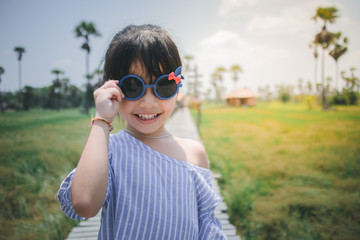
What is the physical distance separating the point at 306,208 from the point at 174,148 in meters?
3.77

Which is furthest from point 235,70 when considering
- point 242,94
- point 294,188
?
point 294,188

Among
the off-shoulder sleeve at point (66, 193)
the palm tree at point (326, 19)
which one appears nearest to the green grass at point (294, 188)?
the off-shoulder sleeve at point (66, 193)

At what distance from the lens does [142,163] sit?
3.51 feet

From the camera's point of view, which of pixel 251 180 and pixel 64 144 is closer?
pixel 251 180

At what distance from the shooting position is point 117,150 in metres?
1.08

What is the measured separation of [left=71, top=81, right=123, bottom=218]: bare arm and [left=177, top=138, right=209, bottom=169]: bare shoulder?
0.59 metres

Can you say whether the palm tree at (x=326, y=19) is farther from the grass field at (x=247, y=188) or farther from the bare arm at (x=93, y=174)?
the bare arm at (x=93, y=174)

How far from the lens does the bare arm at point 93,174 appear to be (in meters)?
0.81

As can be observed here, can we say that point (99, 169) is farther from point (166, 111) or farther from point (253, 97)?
point (253, 97)

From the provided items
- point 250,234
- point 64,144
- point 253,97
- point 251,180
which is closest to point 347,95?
point 251,180

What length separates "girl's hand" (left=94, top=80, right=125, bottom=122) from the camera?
3.05 ft

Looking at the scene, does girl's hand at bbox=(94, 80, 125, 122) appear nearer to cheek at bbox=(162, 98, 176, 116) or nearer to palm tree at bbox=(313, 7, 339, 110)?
cheek at bbox=(162, 98, 176, 116)

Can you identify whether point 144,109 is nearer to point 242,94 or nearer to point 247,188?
point 247,188

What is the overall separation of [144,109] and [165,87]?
0.17m
